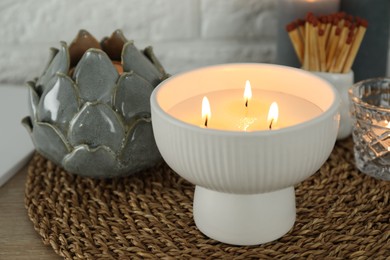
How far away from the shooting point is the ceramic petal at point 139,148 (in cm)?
44

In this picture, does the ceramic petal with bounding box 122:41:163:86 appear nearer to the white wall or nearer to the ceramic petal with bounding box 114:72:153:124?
the ceramic petal with bounding box 114:72:153:124

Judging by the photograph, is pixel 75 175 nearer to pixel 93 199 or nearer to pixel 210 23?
pixel 93 199

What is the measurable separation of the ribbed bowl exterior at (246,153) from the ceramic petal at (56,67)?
0.11 metres

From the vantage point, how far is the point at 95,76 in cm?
44

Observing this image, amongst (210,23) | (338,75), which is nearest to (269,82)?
(338,75)

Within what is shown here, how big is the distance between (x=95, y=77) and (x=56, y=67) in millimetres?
36

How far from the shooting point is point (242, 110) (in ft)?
1.42

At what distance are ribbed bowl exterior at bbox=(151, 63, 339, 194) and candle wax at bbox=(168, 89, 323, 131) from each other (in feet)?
0.15

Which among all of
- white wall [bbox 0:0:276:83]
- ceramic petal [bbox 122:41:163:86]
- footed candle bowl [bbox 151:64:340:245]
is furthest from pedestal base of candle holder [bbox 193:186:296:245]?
white wall [bbox 0:0:276:83]

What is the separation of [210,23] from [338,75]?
16 cm

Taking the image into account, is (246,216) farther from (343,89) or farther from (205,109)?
(343,89)

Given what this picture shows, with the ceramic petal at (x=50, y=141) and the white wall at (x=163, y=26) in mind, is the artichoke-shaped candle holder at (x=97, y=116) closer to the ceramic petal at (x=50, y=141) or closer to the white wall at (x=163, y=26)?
the ceramic petal at (x=50, y=141)

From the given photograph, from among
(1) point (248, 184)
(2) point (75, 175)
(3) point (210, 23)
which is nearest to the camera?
(1) point (248, 184)

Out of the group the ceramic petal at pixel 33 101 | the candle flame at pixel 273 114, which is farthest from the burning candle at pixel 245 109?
the ceramic petal at pixel 33 101
